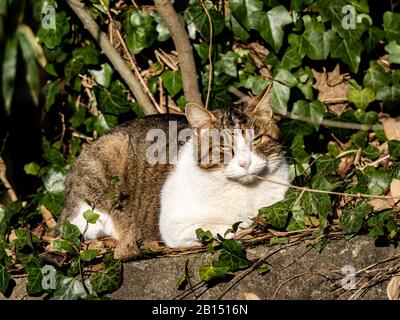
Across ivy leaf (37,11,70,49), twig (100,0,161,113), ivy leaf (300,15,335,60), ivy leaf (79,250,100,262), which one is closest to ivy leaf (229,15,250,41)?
ivy leaf (300,15,335,60)

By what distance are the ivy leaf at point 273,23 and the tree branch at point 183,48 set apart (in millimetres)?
552

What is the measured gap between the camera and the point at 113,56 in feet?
18.0

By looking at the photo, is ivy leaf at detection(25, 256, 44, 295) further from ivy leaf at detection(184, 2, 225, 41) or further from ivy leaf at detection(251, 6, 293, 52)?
ivy leaf at detection(251, 6, 293, 52)

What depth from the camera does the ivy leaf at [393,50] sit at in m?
5.39

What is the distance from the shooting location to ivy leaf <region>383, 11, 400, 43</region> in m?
5.36

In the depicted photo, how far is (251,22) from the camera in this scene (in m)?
5.33

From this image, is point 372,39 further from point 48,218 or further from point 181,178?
point 48,218

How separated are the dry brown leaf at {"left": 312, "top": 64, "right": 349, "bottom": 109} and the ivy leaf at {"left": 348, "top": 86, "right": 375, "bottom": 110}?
0.42 feet

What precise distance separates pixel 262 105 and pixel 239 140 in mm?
346

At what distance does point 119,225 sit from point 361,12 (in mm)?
2425

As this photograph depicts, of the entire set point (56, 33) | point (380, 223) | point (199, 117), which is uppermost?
point (56, 33)

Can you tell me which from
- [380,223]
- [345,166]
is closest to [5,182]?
[345,166]

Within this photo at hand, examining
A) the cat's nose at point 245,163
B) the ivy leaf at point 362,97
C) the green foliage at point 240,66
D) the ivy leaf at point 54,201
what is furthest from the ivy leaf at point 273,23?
the ivy leaf at point 54,201
